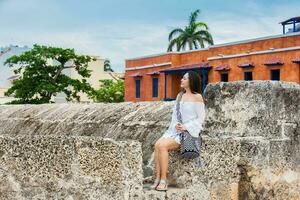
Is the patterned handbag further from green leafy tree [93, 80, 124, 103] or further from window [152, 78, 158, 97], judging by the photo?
green leafy tree [93, 80, 124, 103]

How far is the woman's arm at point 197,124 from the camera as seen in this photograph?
493cm

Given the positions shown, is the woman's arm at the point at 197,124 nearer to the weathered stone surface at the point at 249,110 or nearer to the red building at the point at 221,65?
the weathered stone surface at the point at 249,110

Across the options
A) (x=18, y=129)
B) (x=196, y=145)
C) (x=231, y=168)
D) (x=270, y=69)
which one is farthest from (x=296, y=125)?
(x=270, y=69)

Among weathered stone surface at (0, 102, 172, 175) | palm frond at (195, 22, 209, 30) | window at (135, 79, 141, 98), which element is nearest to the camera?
weathered stone surface at (0, 102, 172, 175)

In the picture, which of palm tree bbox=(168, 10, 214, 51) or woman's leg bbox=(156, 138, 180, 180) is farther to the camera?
palm tree bbox=(168, 10, 214, 51)

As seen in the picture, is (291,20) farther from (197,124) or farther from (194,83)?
(197,124)

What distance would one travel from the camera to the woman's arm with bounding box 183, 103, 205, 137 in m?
4.93

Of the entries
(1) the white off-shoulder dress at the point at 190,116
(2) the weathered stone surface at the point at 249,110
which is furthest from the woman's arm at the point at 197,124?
(2) the weathered stone surface at the point at 249,110

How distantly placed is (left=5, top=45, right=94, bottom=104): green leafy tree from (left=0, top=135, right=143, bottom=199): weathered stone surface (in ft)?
121

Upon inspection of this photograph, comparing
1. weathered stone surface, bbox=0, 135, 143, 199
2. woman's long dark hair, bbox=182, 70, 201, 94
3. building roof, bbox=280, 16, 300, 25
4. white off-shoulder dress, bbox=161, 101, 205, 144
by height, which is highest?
building roof, bbox=280, 16, 300, 25

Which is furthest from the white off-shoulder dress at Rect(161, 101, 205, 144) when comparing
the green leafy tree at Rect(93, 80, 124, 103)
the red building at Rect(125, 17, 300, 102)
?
the green leafy tree at Rect(93, 80, 124, 103)

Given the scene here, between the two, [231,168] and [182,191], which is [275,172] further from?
[182,191]

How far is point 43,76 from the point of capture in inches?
1671

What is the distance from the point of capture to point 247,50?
125 ft
